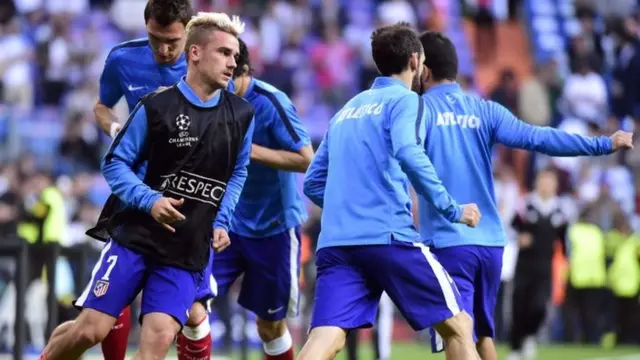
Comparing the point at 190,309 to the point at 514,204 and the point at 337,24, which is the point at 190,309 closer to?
the point at 514,204

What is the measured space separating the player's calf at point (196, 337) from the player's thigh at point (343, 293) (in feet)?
3.15

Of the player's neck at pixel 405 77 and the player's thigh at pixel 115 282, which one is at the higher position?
the player's neck at pixel 405 77

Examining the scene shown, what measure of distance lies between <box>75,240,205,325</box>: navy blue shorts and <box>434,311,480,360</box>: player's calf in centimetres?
146

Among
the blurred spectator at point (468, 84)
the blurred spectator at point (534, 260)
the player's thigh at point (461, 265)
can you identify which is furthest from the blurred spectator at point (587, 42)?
the player's thigh at point (461, 265)

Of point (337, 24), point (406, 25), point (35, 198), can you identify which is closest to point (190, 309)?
point (406, 25)

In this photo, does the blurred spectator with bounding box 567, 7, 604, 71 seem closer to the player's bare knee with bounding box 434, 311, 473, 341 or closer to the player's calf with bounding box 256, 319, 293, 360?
the player's calf with bounding box 256, 319, 293, 360

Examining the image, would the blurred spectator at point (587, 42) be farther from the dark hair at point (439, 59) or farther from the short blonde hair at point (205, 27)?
the short blonde hair at point (205, 27)

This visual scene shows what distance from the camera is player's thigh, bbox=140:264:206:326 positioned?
27.9 ft

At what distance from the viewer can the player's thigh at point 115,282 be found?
8531 mm

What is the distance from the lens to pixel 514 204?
907 inches

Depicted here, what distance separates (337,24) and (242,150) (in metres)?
19.2

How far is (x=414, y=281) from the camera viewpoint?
8.66m

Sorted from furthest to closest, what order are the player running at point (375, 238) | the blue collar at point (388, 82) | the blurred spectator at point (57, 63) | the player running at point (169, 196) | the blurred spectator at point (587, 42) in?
1. the blurred spectator at point (587, 42)
2. the blurred spectator at point (57, 63)
3. the blue collar at point (388, 82)
4. the player running at point (375, 238)
5. the player running at point (169, 196)

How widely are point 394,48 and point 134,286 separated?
6.48ft
